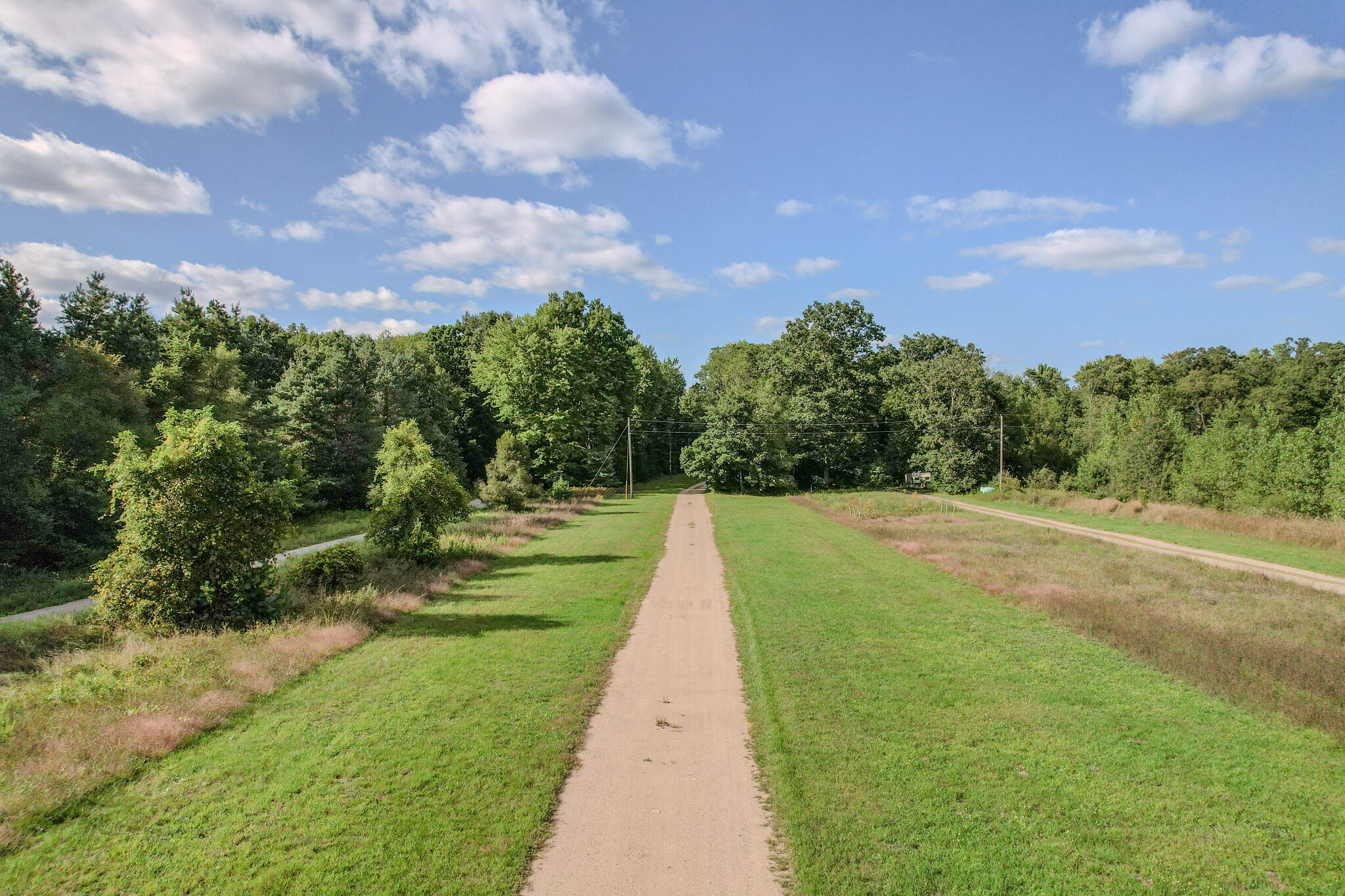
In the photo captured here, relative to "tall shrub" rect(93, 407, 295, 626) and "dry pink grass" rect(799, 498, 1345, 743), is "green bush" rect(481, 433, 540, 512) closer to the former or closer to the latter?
"dry pink grass" rect(799, 498, 1345, 743)

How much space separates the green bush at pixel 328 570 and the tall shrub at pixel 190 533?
236 centimetres

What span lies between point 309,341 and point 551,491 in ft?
86.7

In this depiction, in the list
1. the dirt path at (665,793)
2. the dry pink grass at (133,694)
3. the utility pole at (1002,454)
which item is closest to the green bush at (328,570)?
the dry pink grass at (133,694)

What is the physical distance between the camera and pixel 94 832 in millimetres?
5836

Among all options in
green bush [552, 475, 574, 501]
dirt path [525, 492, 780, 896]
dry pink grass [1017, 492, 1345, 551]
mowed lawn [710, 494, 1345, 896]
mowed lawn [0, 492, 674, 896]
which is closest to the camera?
mowed lawn [0, 492, 674, 896]

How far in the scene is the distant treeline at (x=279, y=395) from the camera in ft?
77.8

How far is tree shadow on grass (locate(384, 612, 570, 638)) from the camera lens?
12.6 meters

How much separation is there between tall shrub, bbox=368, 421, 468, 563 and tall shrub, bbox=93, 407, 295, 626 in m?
6.10

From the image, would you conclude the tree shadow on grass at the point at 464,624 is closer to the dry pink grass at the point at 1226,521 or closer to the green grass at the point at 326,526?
the green grass at the point at 326,526

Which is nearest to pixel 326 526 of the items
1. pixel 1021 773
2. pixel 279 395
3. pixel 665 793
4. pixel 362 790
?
pixel 279 395

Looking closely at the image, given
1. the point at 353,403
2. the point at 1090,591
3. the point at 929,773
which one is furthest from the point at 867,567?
the point at 353,403

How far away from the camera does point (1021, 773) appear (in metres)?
7.34

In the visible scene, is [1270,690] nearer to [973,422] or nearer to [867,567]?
[867,567]

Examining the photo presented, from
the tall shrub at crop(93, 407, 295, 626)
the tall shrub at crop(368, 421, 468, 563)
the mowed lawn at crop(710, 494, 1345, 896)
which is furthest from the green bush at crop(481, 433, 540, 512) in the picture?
the mowed lawn at crop(710, 494, 1345, 896)
